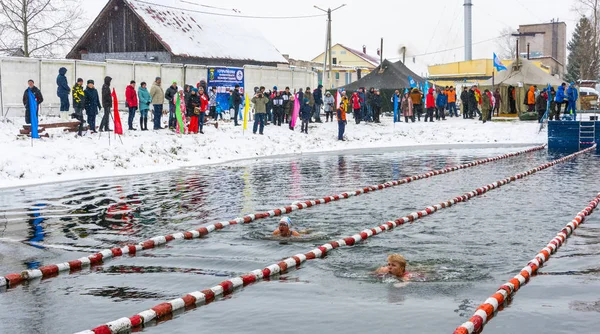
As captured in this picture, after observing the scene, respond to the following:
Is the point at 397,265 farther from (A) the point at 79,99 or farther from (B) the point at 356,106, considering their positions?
(B) the point at 356,106

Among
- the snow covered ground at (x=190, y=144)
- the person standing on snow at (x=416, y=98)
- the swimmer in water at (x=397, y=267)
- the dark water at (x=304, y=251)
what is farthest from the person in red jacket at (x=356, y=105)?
the swimmer in water at (x=397, y=267)

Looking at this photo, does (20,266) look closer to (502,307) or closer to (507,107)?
(502,307)

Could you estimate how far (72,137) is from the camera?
87.7 feet

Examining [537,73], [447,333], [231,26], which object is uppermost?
[231,26]

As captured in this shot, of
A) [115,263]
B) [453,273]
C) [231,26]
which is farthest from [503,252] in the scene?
[231,26]

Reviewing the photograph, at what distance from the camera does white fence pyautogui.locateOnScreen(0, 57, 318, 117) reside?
30.0m

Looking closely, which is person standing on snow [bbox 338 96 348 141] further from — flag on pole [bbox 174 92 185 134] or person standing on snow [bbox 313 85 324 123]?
flag on pole [bbox 174 92 185 134]

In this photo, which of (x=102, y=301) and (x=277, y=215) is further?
(x=277, y=215)

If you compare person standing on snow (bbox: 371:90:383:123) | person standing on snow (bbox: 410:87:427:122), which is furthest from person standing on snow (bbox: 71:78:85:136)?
person standing on snow (bbox: 410:87:427:122)

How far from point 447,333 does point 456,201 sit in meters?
9.40

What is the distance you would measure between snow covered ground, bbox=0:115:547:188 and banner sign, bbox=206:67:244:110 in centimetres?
321

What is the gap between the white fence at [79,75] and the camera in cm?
3002

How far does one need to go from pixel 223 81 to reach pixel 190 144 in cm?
1071

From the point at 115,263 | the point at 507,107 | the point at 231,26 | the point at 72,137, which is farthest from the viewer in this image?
the point at 231,26
